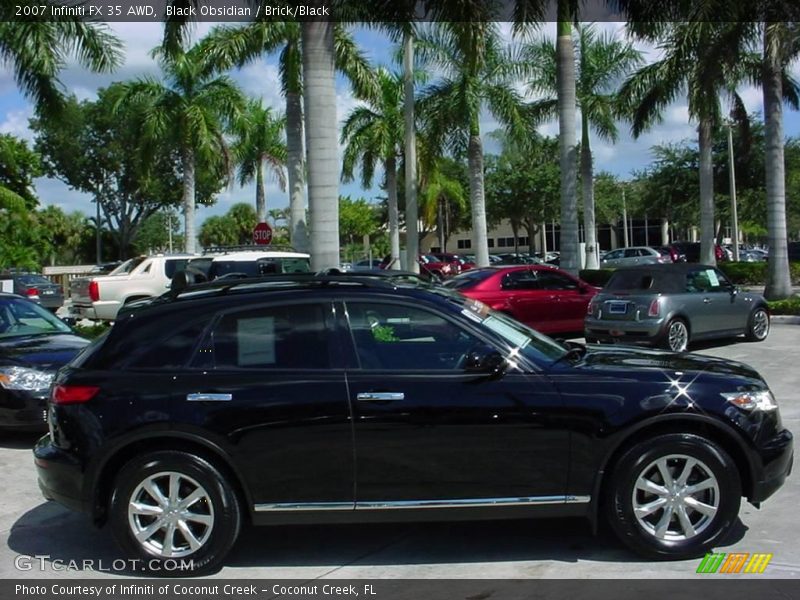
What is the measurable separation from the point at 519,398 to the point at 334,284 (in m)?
1.41

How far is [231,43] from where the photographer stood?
80.1 ft

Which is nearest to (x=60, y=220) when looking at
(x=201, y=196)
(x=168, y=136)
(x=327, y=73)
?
(x=201, y=196)

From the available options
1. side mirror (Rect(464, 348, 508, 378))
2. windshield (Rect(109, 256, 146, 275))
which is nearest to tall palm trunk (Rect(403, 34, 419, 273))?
windshield (Rect(109, 256, 146, 275))

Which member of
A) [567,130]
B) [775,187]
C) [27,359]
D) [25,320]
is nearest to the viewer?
[27,359]

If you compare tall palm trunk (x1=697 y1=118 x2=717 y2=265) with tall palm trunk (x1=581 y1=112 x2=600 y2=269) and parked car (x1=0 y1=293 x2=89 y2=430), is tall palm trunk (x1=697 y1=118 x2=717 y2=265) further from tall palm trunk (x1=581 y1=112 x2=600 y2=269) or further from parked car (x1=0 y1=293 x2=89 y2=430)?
parked car (x1=0 y1=293 x2=89 y2=430)

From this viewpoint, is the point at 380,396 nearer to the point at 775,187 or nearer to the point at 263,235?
the point at 775,187

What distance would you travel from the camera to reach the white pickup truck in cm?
1970

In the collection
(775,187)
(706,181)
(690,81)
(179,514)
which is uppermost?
(690,81)

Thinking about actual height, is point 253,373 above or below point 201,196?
below

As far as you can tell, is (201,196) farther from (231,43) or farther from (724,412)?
(724,412)

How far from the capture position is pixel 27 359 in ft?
29.1

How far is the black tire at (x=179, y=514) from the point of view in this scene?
509 cm

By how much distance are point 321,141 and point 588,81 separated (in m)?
21.0

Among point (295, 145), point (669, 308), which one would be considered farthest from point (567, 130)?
point (669, 308)
